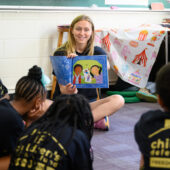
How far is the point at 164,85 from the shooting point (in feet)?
3.60

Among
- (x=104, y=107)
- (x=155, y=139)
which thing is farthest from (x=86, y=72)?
(x=155, y=139)

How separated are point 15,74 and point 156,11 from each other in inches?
74.8

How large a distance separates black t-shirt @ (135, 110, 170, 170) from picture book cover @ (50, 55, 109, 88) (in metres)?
1.23

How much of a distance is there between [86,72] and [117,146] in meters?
0.51

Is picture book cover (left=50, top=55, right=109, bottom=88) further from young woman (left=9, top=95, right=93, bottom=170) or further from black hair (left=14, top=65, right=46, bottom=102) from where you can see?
Result: young woman (left=9, top=95, right=93, bottom=170)

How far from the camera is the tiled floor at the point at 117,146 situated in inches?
80.0

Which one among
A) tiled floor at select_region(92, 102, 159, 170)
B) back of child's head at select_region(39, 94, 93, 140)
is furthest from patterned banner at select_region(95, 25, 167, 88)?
back of child's head at select_region(39, 94, 93, 140)

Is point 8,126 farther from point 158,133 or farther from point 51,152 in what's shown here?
point 158,133

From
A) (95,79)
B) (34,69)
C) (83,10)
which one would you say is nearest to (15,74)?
(83,10)

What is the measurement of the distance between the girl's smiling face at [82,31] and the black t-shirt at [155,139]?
157 cm

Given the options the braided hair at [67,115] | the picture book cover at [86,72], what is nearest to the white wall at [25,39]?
the picture book cover at [86,72]

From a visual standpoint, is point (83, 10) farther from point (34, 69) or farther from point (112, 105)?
point (34, 69)

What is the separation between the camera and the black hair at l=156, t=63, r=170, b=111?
3.58 feet

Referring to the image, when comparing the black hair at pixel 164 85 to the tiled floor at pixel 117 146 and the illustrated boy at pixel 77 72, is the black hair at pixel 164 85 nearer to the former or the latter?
the tiled floor at pixel 117 146
